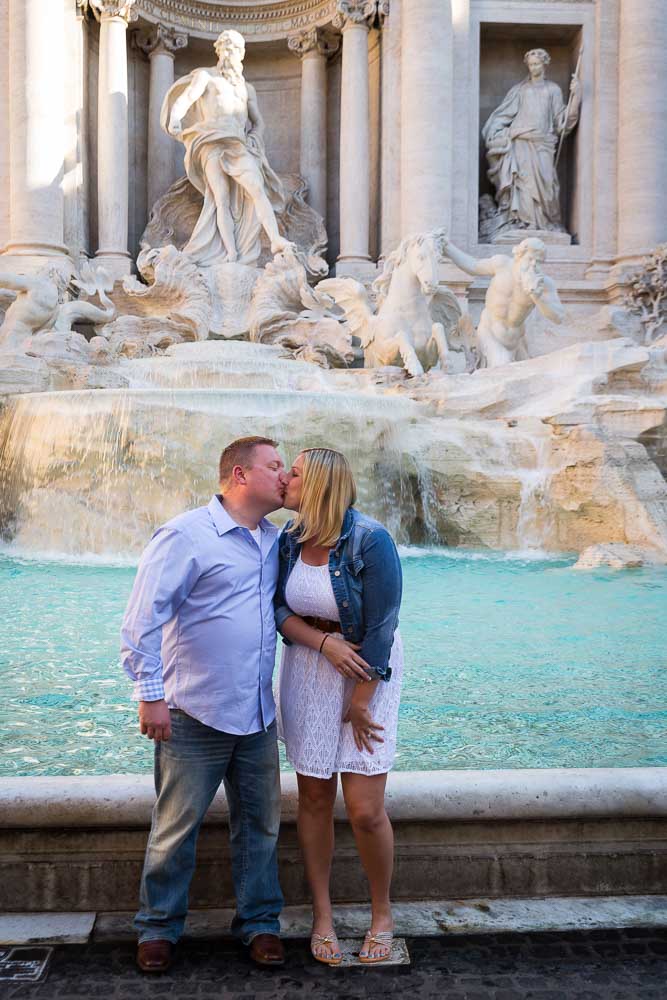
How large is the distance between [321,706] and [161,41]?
57.5ft

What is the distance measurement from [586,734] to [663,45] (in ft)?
51.0

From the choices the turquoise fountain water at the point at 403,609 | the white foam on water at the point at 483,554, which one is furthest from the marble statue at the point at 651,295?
the white foam on water at the point at 483,554

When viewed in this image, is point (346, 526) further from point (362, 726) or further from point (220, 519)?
point (362, 726)

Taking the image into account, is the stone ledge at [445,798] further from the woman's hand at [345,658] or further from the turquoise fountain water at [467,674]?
the turquoise fountain water at [467,674]

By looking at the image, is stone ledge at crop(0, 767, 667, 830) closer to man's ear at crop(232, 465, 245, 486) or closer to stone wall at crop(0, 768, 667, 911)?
stone wall at crop(0, 768, 667, 911)

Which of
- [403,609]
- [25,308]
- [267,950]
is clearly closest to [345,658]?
[267,950]

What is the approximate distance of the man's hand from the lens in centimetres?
218

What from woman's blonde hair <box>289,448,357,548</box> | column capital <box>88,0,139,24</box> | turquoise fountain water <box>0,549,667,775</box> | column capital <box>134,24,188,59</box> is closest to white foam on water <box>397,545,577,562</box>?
turquoise fountain water <box>0,549,667,775</box>

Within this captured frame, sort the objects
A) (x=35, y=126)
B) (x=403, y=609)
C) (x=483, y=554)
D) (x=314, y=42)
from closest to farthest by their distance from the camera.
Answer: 1. (x=403, y=609)
2. (x=483, y=554)
3. (x=35, y=126)
4. (x=314, y=42)

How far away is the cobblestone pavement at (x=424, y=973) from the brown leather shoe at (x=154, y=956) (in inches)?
0.8

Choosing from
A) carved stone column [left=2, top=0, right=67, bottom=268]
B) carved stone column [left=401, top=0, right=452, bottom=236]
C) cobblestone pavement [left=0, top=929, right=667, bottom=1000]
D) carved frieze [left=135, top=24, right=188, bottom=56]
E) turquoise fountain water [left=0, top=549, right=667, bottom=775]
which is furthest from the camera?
carved frieze [left=135, top=24, right=188, bottom=56]

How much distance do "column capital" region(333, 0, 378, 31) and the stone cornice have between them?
58 centimetres

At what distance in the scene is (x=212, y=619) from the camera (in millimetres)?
2326

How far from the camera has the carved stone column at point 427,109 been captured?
1584 cm
